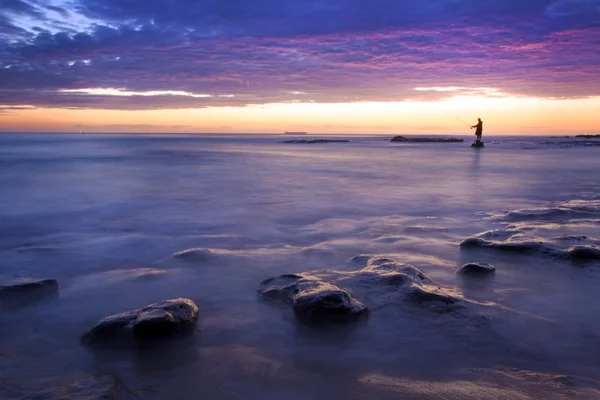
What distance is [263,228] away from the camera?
309 inches

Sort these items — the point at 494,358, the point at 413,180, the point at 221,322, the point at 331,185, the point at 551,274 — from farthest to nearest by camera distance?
the point at 413,180 → the point at 331,185 → the point at 551,274 → the point at 221,322 → the point at 494,358

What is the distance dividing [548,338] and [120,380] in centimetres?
334


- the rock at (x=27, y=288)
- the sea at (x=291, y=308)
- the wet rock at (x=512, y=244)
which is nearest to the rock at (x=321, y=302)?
the sea at (x=291, y=308)

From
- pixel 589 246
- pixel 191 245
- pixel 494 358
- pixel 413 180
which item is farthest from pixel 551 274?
pixel 413 180

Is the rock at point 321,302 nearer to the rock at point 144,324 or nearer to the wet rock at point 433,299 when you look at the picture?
the wet rock at point 433,299

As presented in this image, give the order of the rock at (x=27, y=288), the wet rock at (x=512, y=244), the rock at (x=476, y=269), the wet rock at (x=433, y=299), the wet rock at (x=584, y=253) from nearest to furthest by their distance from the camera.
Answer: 1. the wet rock at (x=433, y=299)
2. the rock at (x=27, y=288)
3. the rock at (x=476, y=269)
4. the wet rock at (x=584, y=253)
5. the wet rock at (x=512, y=244)

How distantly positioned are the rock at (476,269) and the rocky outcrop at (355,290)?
53 cm

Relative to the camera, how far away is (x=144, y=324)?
3520 millimetres

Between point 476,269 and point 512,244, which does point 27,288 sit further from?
point 512,244

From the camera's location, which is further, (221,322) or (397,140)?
(397,140)

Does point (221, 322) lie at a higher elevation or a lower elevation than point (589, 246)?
lower

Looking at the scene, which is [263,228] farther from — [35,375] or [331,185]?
[331,185]

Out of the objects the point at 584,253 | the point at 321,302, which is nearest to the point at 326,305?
the point at 321,302

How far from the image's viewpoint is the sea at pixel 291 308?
2977 mm
